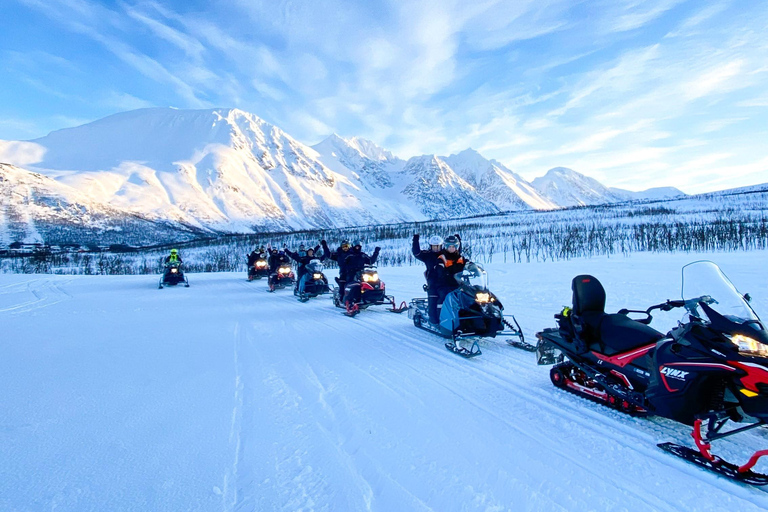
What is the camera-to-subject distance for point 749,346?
8.58ft

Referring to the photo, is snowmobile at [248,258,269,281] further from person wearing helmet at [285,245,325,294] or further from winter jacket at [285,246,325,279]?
winter jacket at [285,246,325,279]

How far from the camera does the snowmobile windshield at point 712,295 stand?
9.47 ft

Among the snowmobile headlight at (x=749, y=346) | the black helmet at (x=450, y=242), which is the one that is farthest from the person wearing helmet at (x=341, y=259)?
the snowmobile headlight at (x=749, y=346)

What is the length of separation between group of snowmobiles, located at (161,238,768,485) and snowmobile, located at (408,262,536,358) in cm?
118

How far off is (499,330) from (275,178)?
192532mm

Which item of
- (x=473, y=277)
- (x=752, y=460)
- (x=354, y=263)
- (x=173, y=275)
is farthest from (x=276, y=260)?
(x=752, y=460)

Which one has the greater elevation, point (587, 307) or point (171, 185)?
point (171, 185)

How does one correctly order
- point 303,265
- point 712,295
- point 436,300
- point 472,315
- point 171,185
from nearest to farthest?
1. point 712,295
2. point 472,315
3. point 436,300
4. point 303,265
5. point 171,185

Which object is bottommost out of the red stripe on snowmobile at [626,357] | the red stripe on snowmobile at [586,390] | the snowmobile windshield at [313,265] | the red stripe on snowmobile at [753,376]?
the red stripe on snowmobile at [586,390]

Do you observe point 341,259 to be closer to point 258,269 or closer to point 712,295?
point 258,269

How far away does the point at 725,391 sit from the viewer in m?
2.75

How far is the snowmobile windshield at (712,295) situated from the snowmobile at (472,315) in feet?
7.54

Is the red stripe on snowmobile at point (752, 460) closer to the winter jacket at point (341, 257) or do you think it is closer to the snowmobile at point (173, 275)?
the winter jacket at point (341, 257)

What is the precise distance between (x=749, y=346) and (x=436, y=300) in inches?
165
